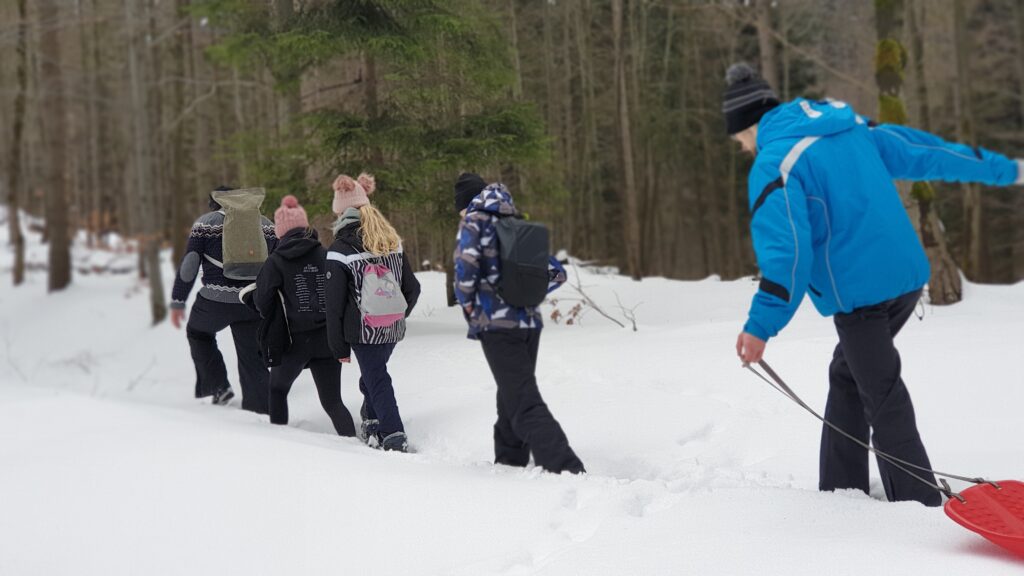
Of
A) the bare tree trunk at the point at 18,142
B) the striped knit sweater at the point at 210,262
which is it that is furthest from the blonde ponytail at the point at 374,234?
the bare tree trunk at the point at 18,142

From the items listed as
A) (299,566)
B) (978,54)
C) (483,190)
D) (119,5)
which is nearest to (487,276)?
(483,190)

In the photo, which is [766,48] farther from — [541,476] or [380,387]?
[541,476]

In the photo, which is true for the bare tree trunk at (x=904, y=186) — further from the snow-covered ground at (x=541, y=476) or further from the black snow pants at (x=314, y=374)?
the black snow pants at (x=314, y=374)

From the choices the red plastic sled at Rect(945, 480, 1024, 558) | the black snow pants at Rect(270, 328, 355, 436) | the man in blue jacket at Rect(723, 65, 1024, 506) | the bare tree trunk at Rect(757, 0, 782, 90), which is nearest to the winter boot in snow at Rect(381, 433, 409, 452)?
the black snow pants at Rect(270, 328, 355, 436)

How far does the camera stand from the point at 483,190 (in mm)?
4785

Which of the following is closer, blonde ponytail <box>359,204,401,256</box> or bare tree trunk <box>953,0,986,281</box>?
blonde ponytail <box>359,204,401,256</box>

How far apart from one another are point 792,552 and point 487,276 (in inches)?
87.8

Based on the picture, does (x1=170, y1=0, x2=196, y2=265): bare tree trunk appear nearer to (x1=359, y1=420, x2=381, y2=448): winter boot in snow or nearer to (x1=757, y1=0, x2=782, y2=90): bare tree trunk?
(x1=757, y1=0, x2=782, y2=90): bare tree trunk

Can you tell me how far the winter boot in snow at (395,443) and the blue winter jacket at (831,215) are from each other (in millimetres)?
3094

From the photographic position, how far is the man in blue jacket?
346 centimetres

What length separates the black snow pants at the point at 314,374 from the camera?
6.41m

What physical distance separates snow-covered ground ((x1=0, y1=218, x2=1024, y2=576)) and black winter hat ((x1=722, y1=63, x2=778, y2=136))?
1.70 meters

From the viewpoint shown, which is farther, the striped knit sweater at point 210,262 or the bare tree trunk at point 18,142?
the bare tree trunk at point 18,142

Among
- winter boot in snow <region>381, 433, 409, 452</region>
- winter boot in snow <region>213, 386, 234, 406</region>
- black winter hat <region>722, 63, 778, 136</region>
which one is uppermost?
black winter hat <region>722, 63, 778, 136</region>
